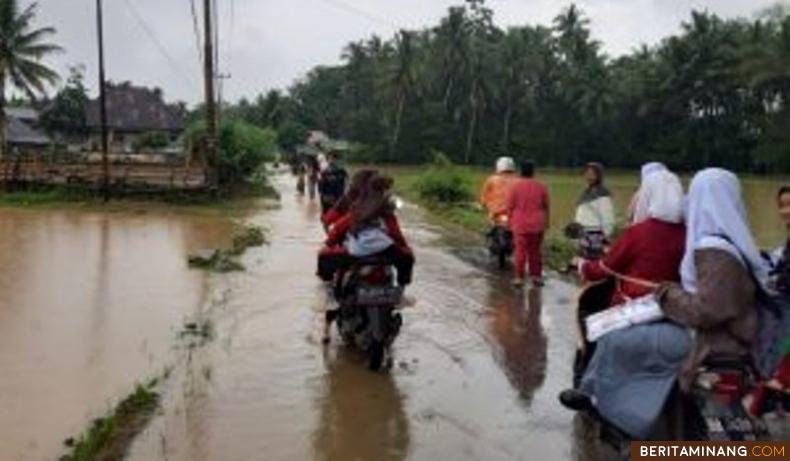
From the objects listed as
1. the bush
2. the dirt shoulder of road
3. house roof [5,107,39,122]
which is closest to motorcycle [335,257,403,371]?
the dirt shoulder of road

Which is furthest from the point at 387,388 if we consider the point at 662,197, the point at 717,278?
the point at 717,278

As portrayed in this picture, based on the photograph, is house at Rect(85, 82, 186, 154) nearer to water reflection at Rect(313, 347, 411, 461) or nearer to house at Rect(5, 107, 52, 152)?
house at Rect(5, 107, 52, 152)

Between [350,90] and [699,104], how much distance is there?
3376 centimetres

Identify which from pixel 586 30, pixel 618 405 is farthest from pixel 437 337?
pixel 586 30

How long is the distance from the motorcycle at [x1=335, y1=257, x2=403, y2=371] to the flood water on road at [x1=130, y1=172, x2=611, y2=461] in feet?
0.68

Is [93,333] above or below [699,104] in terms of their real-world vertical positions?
below

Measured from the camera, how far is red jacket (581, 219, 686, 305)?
580 cm

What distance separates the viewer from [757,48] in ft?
232

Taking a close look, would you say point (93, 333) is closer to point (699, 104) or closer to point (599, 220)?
point (599, 220)

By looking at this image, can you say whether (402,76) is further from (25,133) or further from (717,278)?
(717,278)

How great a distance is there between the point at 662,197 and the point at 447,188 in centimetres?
2584

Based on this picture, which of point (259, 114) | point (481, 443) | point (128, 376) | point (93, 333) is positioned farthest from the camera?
point (259, 114)

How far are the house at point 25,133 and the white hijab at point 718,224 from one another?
64956 mm

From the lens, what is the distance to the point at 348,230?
8914 millimetres
